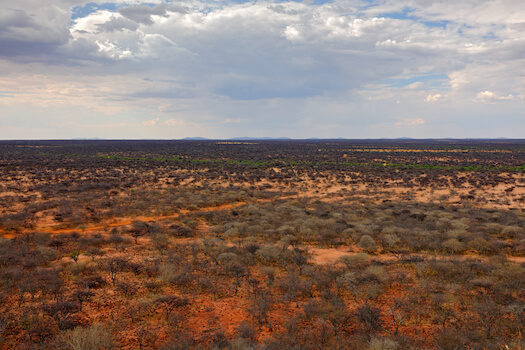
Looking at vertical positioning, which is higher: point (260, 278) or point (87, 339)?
point (87, 339)

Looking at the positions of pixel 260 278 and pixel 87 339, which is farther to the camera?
pixel 260 278

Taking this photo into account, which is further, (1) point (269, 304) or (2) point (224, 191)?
(2) point (224, 191)

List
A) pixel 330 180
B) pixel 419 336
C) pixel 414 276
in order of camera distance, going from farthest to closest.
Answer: pixel 330 180
pixel 414 276
pixel 419 336

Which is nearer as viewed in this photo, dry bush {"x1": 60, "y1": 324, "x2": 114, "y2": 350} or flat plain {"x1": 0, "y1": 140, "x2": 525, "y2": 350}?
dry bush {"x1": 60, "y1": 324, "x2": 114, "y2": 350}

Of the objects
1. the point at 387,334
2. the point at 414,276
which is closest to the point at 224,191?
the point at 414,276

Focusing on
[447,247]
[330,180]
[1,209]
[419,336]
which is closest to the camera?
[419,336]

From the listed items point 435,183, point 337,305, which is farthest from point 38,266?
point 435,183

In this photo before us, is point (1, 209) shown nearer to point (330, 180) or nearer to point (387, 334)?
point (387, 334)

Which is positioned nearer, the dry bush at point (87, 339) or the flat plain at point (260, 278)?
the dry bush at point (87, 339)

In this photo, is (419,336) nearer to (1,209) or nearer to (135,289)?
(135,289)
